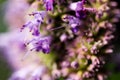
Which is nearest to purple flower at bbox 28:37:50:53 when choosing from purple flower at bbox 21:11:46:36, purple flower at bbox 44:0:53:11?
purple flower at bbox 21:11:46:36

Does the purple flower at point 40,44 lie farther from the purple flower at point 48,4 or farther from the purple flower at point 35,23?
the purple flower at point 48,4

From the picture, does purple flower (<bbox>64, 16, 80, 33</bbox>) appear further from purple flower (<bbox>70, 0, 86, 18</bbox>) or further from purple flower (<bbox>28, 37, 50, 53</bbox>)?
purple flower (<bbox>28, 37, 50, 53</bbox>)

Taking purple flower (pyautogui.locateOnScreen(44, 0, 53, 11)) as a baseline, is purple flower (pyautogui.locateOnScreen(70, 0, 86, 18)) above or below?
below

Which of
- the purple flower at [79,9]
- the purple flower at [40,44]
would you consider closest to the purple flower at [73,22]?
the purple flower at [79,9]

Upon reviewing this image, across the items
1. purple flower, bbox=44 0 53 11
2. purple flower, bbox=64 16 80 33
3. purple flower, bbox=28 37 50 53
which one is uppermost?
purple flower, bbox=44 0 53 11

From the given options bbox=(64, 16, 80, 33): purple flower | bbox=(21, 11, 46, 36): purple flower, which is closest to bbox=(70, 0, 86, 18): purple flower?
bbox=(64, 16, 80, 33): purple flower

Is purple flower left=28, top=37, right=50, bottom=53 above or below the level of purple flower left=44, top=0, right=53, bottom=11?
below

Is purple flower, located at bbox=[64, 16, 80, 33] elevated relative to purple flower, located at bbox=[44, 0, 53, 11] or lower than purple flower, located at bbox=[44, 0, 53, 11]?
lower

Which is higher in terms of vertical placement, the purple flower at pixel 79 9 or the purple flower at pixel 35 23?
the purple flower at pixel 35 23
